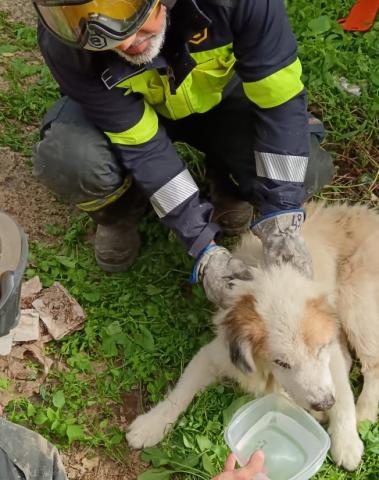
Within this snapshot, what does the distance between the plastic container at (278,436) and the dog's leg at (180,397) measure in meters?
0.25

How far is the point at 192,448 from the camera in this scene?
297 centimetres

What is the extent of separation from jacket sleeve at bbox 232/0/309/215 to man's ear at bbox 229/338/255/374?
0.55 m

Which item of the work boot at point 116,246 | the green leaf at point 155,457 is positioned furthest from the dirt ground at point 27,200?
the green leaf at point 155,457

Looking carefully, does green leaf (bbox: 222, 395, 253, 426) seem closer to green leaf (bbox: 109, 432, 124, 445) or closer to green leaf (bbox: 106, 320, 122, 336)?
green leaf (bbox: 109, 432, 124, 445)

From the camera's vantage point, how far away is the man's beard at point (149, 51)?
8.18ft

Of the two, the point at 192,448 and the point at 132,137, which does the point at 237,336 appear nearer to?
Result: the point at 192,448

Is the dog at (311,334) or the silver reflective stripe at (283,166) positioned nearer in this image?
the dog at (311,334)

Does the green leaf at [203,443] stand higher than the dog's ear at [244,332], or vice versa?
the dog's ear at [244,332]

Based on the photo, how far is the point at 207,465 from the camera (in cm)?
289

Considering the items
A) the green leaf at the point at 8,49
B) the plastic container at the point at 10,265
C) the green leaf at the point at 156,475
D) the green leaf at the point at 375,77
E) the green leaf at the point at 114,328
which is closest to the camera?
the plastic container at the point at 10,265

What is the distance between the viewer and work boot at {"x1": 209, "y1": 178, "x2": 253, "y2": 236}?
11.8 ft

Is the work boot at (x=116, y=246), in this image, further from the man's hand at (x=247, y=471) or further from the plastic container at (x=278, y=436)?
the man's hand at (x=247, y=471)

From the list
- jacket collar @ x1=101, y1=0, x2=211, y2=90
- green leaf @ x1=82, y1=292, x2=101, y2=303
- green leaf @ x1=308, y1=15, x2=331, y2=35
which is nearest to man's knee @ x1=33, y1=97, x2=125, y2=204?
jacket collar @ x1=101, y1=0, x2=211, y2=90

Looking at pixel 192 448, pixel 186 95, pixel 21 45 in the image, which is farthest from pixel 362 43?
pixel 192 448
